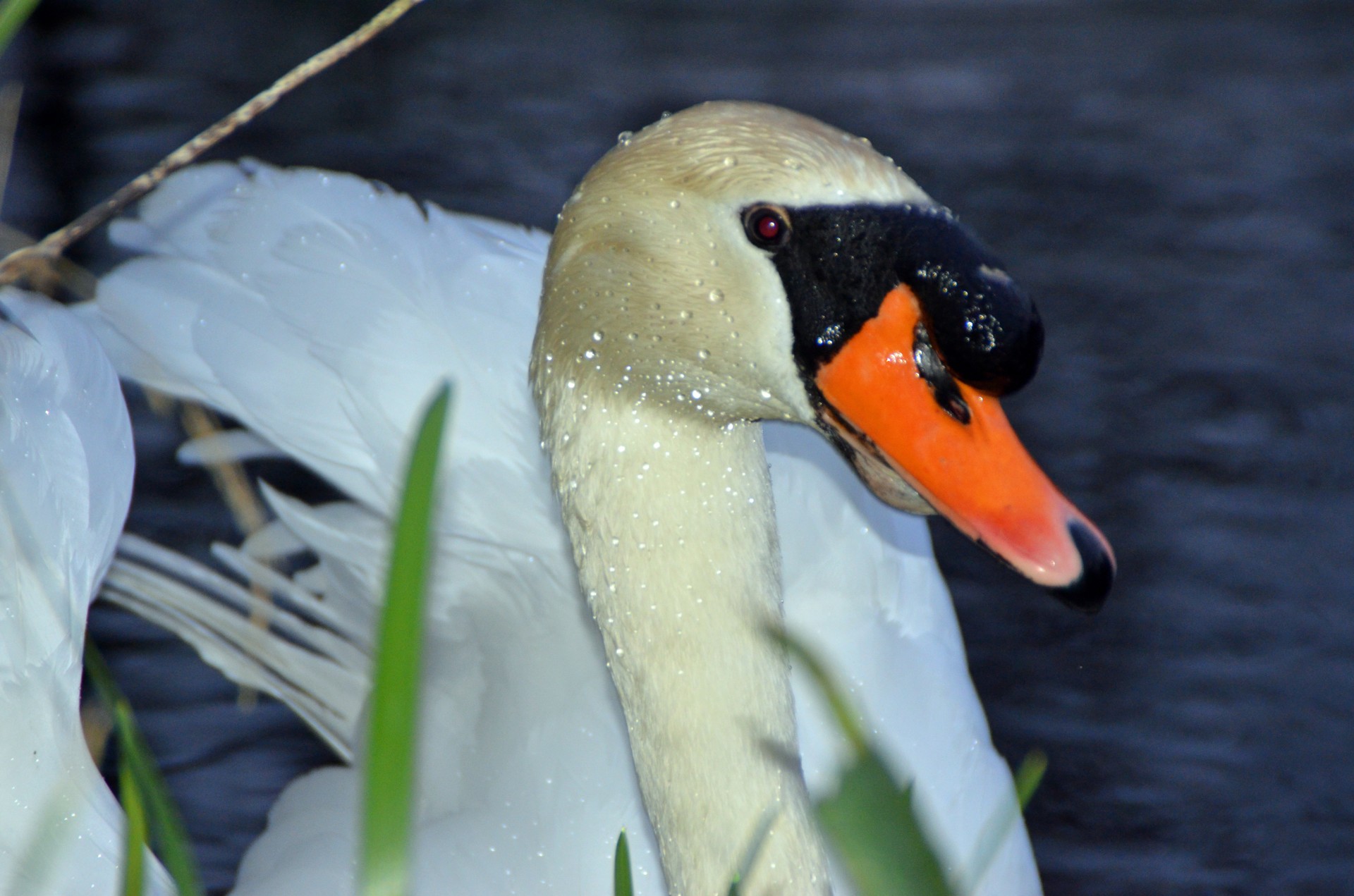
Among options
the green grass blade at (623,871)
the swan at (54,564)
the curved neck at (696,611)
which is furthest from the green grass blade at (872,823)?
the swan at (54,564)

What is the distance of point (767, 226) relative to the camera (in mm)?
1599

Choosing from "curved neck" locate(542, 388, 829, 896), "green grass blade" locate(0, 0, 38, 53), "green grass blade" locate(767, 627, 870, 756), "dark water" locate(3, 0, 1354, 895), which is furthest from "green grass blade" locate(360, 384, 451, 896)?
"dark water" locate(3, 0, 1354, 895)

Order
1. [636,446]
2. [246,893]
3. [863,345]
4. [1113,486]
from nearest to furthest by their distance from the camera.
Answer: [863,345]
[636,446]
[246,893]
[1113,486]

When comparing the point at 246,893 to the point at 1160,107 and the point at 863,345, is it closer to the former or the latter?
the point at 863,345

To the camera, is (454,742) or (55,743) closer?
(55,743)

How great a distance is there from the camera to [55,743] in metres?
2.08

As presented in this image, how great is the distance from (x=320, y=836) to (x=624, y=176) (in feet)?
4.53

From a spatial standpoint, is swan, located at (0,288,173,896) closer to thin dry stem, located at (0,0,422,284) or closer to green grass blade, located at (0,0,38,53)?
thin dry stem, located at (0,0,422,284)

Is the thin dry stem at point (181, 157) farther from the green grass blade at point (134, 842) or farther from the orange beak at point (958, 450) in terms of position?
the green grass blade at point (134, 842)

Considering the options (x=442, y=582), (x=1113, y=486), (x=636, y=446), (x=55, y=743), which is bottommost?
(x=1113, y=486)

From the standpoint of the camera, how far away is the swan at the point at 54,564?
6.71 ft

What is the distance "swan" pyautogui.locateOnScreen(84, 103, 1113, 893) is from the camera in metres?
1.59

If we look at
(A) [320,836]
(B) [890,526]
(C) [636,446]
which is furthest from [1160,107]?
(C) [636,446]

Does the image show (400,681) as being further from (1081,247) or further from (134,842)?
(1081,247)
